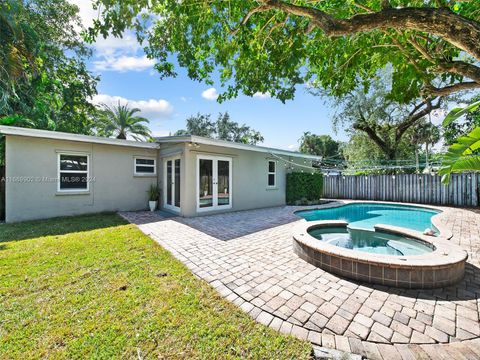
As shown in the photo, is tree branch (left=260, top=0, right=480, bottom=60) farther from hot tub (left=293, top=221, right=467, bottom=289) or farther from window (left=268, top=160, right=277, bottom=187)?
window (left=268, top=160, right=277, bottom=187)

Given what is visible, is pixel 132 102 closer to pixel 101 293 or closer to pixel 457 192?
pixel 101 293

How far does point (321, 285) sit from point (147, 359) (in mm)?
2469

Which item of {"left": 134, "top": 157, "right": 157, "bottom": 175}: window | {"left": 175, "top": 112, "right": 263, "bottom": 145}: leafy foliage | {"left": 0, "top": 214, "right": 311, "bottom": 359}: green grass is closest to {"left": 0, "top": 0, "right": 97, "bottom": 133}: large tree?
{"left": 134, "top": 157, "right": 157, "bottom": 175}: window

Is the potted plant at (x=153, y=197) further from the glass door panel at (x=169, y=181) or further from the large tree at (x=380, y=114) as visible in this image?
the large tree at (x=380, y=114)

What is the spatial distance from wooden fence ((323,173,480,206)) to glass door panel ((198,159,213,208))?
1105cm

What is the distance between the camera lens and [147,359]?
1.93m

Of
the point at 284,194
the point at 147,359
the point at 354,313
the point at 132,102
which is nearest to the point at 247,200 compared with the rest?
the point at 284,194

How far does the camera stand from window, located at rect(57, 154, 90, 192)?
26.8ft

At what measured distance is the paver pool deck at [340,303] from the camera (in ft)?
6.98

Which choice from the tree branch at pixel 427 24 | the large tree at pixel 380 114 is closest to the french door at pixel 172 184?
the tree branch at pixel 427 24

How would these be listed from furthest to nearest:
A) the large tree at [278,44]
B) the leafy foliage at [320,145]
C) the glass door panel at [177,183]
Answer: the leafy foliage at [320,145]
the glass door panel at [177,183]
the large tree at [278,44]

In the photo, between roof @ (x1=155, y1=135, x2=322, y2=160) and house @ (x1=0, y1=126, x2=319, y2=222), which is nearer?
house @ (x1=0, y1=126, x2=319, y2=222)

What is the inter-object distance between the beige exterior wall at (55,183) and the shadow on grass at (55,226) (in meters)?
0.57

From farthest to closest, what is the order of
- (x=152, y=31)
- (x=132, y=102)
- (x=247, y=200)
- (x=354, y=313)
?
1. (x=132, y=102)
2. (x=247, y=200)
3. (x=152, y=31)
4. (x=354, y=313)
